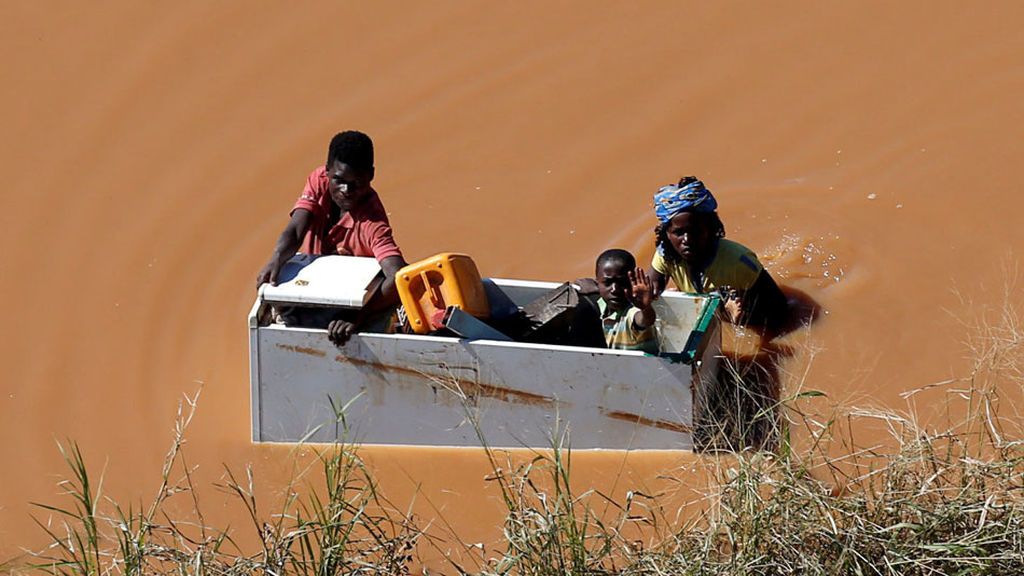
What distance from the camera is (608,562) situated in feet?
16.3

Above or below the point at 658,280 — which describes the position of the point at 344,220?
above

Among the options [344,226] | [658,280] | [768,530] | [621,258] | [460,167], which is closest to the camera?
[768,530]

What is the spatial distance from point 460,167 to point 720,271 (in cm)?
205

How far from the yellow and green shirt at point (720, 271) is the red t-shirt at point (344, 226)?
49.5 inches

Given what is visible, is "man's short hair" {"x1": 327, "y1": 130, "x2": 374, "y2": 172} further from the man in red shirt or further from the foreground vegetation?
the foreground vegetation

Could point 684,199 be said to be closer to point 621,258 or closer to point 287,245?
point 621,258

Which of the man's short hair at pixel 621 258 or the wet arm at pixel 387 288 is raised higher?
the man's short hair at pixel 621 258

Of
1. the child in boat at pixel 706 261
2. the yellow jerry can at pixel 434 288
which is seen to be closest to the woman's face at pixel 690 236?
the child in boat at pixel 706 261

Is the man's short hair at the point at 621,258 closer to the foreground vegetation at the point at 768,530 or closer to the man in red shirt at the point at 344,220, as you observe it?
the man in red shirt at the point at 344,220

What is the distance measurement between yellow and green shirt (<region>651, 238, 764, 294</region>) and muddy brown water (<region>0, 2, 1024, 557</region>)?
0.42m

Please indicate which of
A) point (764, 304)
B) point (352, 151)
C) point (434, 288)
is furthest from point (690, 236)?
point (352, 151)

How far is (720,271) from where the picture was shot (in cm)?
630

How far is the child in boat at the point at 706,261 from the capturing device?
611 cm

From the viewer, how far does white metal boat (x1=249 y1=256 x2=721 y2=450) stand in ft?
18.5
